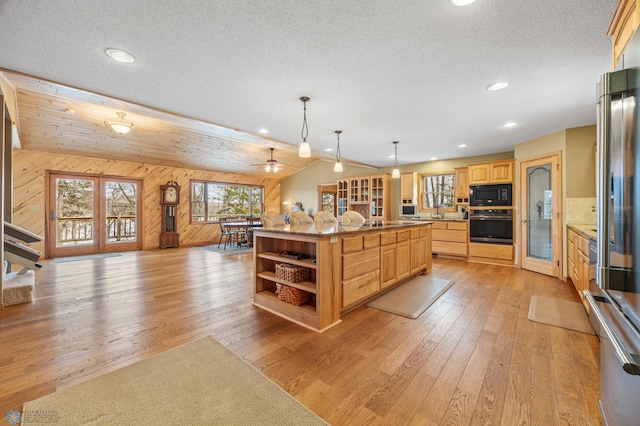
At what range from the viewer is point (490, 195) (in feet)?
17.7

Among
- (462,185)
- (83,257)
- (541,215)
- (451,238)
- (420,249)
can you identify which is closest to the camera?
(420,249)

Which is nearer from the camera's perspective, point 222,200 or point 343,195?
point 343,195

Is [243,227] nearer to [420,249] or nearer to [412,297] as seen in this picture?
[420,249]

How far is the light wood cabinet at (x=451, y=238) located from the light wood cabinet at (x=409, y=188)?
113cm

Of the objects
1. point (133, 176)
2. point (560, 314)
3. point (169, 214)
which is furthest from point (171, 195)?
point (560, 314)

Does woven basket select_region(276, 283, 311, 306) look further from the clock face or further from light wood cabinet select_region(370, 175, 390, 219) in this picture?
the clock face

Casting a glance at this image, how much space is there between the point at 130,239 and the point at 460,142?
8.63 meters

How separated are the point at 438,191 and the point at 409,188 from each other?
0.73 metres

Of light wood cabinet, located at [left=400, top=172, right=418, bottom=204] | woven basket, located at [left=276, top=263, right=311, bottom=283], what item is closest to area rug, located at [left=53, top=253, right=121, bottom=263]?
woven basket, located at [left=276, top=263, right=311, bottom=283]

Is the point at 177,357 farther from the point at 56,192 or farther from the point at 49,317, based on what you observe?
the point at 56,192

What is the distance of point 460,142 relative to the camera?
198 inches

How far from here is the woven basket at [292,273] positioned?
2748mm

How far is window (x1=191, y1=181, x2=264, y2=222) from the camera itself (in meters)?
8.59

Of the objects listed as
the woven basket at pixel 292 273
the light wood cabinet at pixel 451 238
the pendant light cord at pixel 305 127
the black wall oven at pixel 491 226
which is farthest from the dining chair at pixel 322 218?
the black wall oven at pixel 491 226
